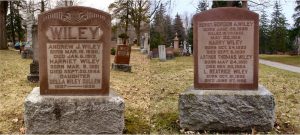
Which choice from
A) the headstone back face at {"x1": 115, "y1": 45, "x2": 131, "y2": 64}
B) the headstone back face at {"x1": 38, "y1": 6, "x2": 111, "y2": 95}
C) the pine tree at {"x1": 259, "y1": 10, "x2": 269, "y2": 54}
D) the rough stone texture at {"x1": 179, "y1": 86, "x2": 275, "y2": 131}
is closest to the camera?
the headstone back face at {"x1": 38, "y1": 6, "x2": 111, "y2": 95}

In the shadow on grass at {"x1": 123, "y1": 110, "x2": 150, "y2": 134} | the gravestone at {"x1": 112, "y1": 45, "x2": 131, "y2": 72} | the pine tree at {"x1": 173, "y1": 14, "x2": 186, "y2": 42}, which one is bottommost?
the shadow on grass at {"x1": 123, "y1": 110, "x2": 150, "y2": 134}

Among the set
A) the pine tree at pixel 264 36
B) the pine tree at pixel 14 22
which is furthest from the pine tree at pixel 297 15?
the pine tree at pixel 14 22

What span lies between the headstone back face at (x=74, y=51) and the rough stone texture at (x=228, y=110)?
1.33 metres

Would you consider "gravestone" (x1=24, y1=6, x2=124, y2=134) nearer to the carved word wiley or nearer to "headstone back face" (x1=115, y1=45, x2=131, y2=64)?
the carved word wiley

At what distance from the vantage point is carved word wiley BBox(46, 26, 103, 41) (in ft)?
18.1

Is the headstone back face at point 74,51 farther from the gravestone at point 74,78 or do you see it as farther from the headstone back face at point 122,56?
the headstone back face at point 122,56

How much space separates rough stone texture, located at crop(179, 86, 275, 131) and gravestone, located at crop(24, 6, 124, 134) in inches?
42.4

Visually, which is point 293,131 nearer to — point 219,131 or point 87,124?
point 219,131

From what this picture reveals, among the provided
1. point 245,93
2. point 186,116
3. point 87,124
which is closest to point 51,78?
point 87,124

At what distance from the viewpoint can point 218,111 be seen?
5754 mm

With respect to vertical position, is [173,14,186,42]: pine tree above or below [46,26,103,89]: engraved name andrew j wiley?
above

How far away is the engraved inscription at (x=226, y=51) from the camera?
596cm

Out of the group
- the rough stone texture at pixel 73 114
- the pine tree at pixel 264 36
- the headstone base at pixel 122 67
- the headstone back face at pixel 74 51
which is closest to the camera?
the rough stone texture at pixel 73 114

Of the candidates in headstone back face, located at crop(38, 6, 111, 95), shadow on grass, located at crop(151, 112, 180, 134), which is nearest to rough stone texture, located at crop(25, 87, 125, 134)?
headstone back face, located at crop(38, 6, 111, 95)
